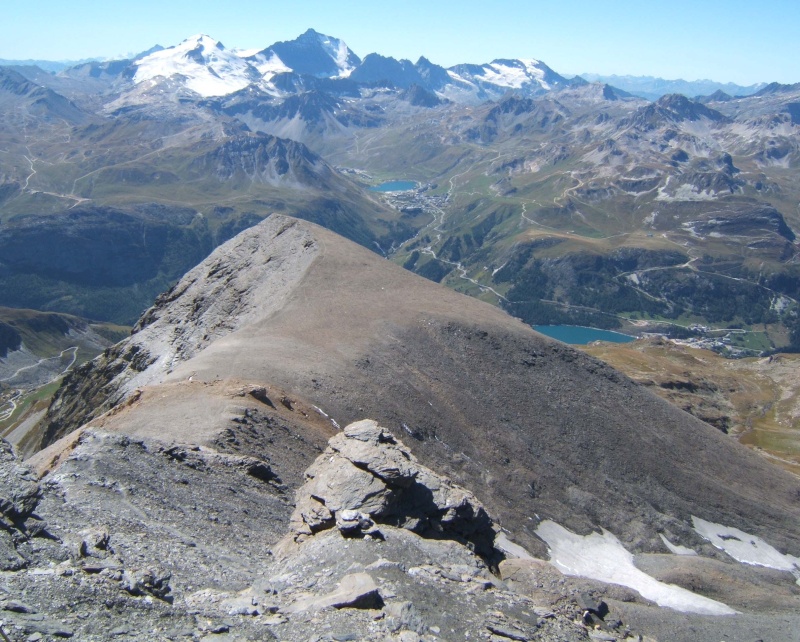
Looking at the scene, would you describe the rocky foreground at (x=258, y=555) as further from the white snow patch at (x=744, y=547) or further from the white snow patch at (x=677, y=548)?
the white snow patch at (x=744, y=547)

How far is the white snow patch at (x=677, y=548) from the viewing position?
6638 centimetres

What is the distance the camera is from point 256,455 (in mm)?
44719

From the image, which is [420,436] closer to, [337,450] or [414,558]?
[337,450]

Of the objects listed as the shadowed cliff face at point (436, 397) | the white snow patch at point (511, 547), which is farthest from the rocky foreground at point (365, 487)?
the white snow patch at point (511, 547)

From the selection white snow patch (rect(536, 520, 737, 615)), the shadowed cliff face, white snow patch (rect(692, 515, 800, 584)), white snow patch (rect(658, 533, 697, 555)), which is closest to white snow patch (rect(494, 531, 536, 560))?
the shadowed cliff face

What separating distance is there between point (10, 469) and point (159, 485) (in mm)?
10342

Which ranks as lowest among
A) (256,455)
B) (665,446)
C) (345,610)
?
(665,446)

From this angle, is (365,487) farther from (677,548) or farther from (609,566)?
(677,548)

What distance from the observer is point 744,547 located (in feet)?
231

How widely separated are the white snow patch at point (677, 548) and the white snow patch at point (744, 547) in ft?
14.1

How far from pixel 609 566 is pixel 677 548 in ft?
36.1

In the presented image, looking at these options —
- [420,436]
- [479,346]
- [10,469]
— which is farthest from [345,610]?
[479,346]

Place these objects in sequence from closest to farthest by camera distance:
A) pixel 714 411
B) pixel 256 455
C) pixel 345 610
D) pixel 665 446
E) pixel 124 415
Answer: pixel 345 610 → pixel 256 455 → pixel 124 415 → pixel 665 446 → pixel 714 411

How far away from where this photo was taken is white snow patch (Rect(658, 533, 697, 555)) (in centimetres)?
6638
